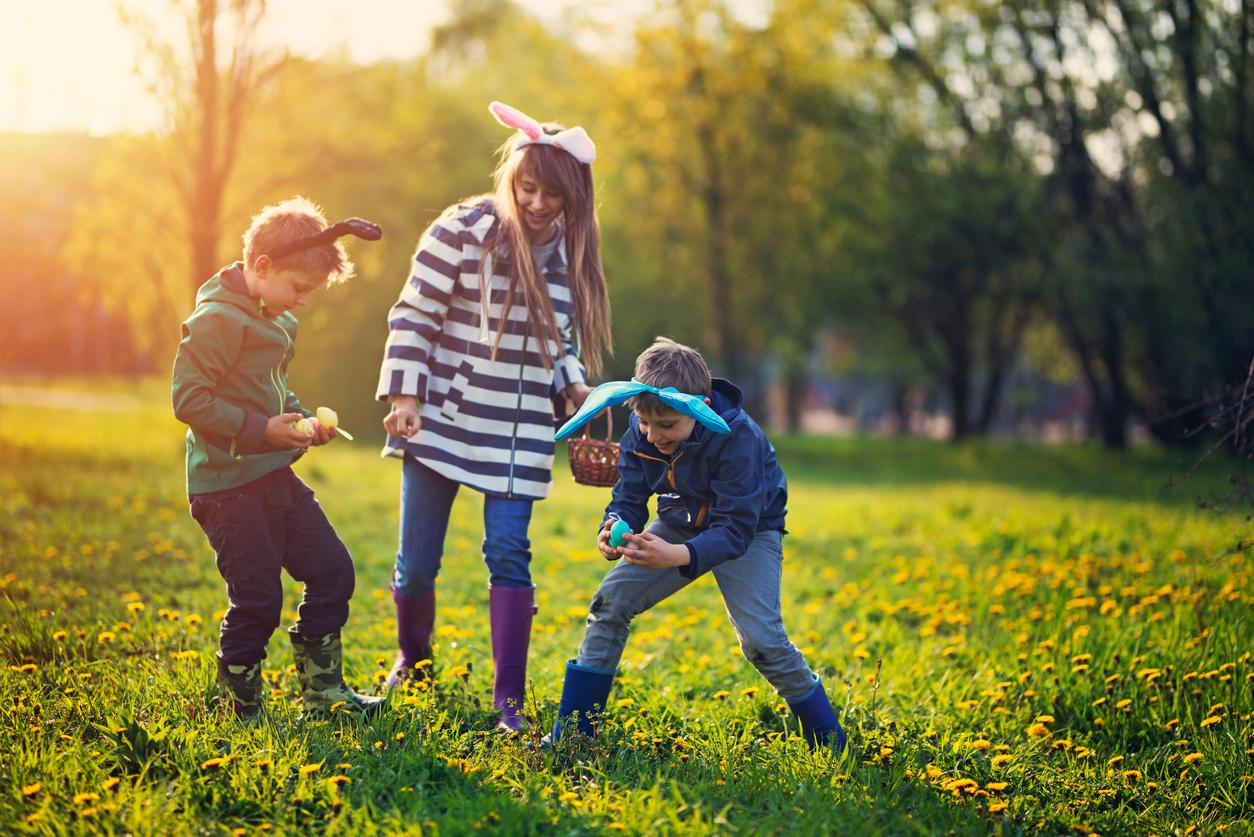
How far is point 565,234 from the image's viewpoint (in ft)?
13.5

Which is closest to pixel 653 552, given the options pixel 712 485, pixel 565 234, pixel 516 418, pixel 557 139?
pixel 712 485

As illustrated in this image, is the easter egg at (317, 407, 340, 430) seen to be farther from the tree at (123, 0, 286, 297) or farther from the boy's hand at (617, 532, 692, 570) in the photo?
the tree at (123, 0, 286, 297)

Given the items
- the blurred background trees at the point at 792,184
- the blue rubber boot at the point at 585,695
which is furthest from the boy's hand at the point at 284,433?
the blurred background trees at the point at 792,184

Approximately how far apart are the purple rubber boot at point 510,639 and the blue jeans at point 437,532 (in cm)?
4

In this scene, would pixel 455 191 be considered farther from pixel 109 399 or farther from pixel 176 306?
pixel 109 399

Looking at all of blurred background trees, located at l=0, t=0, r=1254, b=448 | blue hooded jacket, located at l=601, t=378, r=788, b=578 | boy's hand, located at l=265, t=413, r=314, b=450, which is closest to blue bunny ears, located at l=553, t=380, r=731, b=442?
blue hooded jacket, located at l=601, t=378, r=788, b=578

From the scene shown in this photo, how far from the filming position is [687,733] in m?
3.72

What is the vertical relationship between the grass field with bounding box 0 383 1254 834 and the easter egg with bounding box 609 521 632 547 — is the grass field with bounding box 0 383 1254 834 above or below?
below

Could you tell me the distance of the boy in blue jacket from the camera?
3.29m

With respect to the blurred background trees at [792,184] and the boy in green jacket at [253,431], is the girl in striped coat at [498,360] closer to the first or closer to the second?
the boy in green jacket at [253,431]

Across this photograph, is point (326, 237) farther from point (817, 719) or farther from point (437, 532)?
point (817, 719)

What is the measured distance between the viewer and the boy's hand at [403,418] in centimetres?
386

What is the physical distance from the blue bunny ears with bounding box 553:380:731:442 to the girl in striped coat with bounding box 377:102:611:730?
685mm

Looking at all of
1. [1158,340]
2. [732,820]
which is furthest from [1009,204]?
[732,820]
